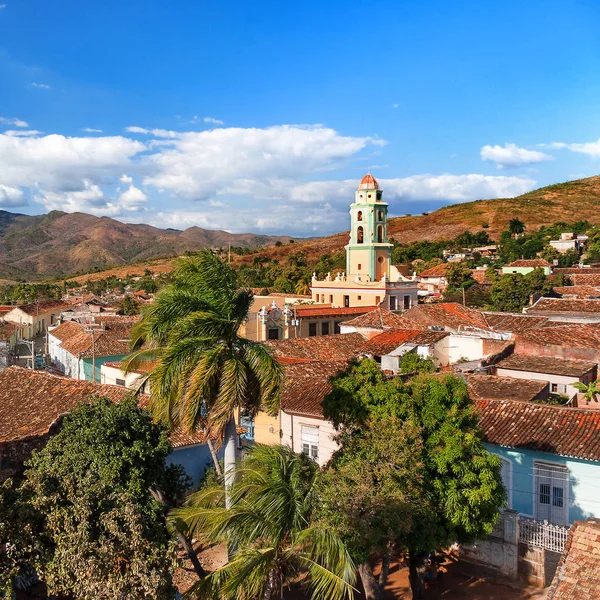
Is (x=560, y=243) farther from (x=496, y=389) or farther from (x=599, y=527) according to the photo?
(x=599, y=527)

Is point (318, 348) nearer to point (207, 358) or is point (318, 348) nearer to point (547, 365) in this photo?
point (547, 365)

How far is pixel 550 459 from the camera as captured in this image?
1264 cm

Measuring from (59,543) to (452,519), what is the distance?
6.11m

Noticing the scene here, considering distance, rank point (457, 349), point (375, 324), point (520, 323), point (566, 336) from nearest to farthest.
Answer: point (566, 336)
point (457, 349)
point (520, 323)
point (375, 324)

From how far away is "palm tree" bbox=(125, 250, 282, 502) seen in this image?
995cm

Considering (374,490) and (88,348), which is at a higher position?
(374,490)

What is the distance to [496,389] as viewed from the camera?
52.6ft

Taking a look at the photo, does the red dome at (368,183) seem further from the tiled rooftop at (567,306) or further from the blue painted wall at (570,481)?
the blue painted wall at (570,481)

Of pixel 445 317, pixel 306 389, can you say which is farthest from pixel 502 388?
pixel 445 317

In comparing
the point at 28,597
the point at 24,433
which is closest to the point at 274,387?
the point at 28,597

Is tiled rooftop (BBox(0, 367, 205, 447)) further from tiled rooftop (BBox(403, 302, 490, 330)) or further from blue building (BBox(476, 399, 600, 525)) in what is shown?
tiled rooftop (BBox(403, 302, 490, 330))

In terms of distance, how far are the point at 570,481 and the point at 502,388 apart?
12.6 feet

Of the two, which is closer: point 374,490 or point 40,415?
point 374,490

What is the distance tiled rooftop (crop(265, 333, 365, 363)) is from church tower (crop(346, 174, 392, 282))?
17154 millimetres
